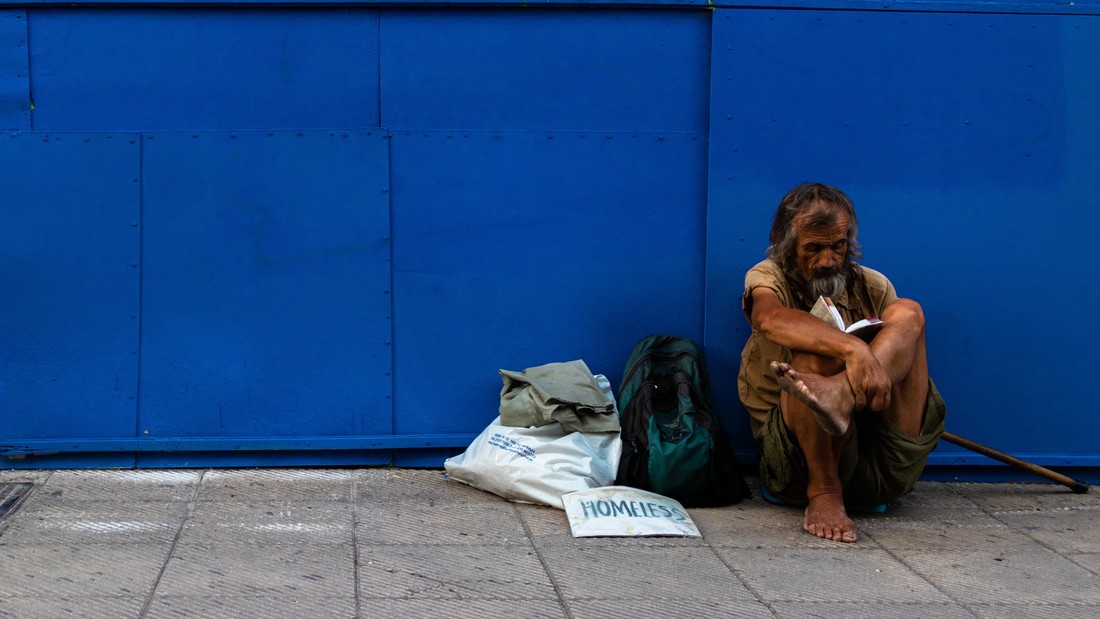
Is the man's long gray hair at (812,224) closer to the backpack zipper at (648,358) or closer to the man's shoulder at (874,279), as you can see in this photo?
the man's shoulder at (874,279)

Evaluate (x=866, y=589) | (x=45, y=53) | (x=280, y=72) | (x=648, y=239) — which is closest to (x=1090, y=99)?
(x=648, y=239)

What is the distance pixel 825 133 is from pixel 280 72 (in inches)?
89.6

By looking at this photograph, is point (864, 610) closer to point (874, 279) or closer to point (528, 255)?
point (874, 279)

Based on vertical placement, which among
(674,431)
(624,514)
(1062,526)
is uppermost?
(674,431)

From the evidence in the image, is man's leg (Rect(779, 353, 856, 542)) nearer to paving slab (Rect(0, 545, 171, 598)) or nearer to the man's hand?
the man's hand

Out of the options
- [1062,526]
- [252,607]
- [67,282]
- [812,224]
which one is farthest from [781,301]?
[67,282]

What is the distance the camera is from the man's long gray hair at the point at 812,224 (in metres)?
3.92

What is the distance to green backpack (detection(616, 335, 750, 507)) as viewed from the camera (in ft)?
13.1

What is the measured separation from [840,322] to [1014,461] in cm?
120

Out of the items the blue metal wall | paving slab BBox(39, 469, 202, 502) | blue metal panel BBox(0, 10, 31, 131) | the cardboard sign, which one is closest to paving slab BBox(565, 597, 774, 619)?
the cardboard sign

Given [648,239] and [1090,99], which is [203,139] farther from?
[1090,99]

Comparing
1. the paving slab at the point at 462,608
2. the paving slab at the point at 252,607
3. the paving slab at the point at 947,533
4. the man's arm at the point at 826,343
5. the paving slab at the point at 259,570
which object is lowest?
the paving slab at the point at 947,533

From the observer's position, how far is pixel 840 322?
3.78 m

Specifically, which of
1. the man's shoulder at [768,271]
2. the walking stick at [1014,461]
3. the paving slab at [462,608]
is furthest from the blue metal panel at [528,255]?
the paving slab at [462,608]
